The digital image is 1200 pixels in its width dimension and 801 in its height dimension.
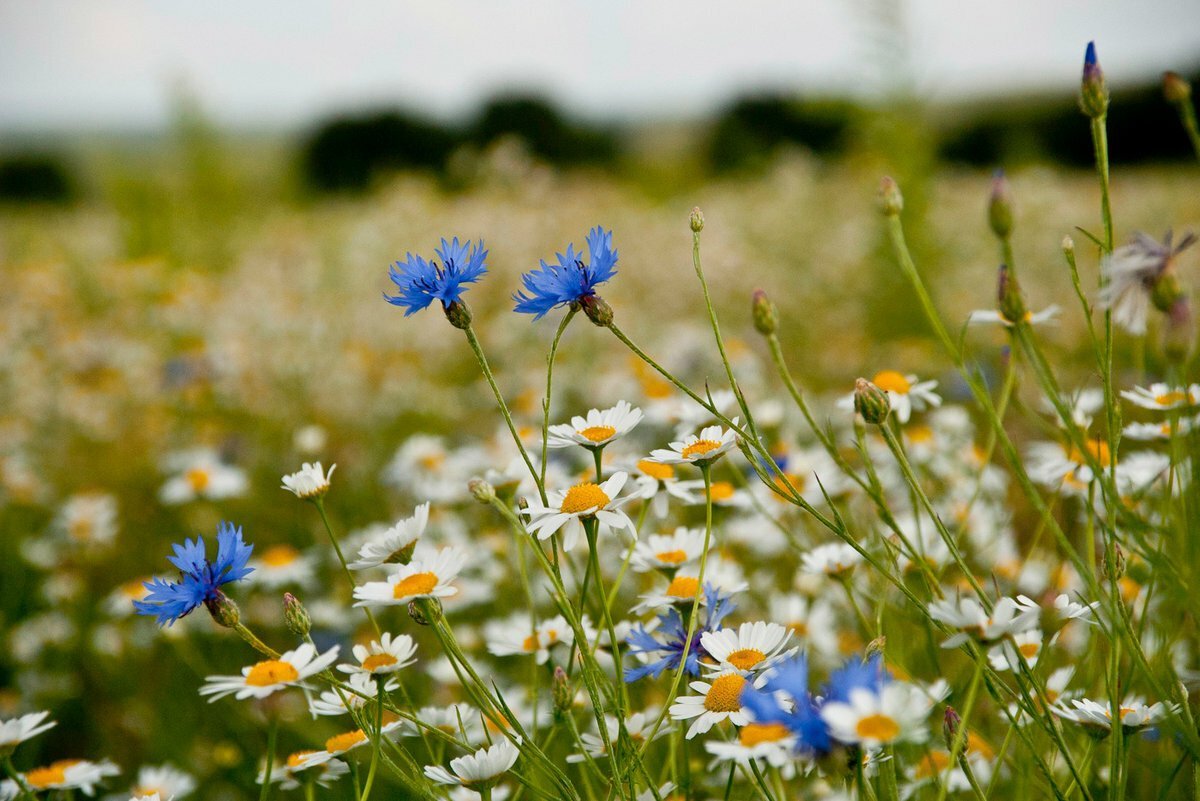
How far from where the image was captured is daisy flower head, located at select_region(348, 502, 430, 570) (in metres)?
0.72

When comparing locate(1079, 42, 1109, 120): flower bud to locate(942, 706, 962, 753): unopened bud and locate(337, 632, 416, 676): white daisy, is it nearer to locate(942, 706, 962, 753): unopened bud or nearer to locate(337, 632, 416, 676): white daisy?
locate(942, 706, 962, 753): unopened bud

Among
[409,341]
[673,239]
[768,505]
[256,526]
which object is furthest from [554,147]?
[768,505]

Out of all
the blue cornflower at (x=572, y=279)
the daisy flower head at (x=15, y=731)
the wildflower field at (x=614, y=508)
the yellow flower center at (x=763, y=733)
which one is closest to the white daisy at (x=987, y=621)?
the wildflower field at (x=614, y=508)

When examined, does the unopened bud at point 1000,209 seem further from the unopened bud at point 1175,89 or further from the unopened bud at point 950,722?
the unopened bud at point 950,722

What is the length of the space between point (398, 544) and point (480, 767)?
0.18m

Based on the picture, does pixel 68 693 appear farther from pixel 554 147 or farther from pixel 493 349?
pixel 554 147

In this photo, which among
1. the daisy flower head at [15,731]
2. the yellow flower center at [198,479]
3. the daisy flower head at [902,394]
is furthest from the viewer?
the yellow flower center at [198,479]

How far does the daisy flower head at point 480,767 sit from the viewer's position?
0.66 meters

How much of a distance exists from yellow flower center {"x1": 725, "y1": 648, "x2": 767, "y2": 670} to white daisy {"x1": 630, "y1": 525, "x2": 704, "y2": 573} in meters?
0.16

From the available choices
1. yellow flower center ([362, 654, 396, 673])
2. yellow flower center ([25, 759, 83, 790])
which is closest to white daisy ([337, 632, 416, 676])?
yellow flower center ([362, 654, 396, 673])

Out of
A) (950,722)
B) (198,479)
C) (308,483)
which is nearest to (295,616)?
(308,483)

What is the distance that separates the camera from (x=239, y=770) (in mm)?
1327

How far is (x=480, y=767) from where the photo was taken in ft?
2.18

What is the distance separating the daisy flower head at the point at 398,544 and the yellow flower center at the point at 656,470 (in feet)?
0.69
